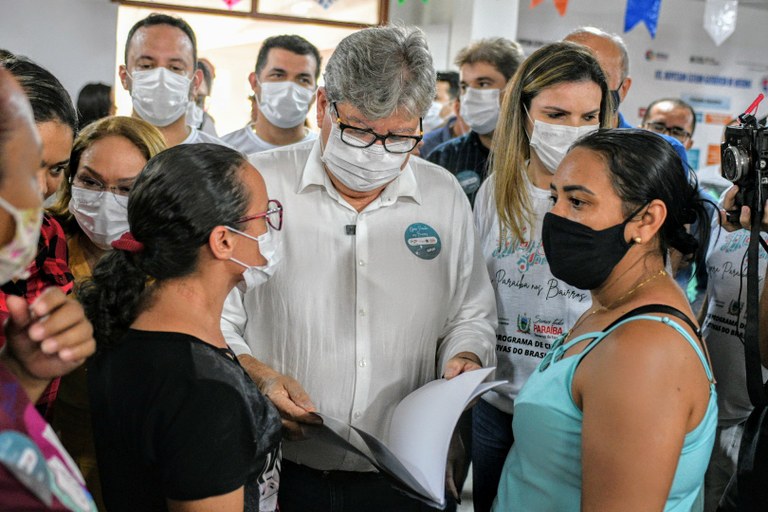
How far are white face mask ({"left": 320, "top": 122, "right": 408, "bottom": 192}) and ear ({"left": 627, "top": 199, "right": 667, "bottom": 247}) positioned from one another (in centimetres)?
59

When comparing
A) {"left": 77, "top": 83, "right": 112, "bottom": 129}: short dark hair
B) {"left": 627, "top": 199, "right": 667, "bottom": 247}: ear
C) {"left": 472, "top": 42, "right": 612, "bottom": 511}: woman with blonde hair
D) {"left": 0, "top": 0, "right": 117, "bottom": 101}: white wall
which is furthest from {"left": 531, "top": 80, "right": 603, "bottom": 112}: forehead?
{"left": 0, "top": 0, "right": 117, "bottom": 101}: white wall

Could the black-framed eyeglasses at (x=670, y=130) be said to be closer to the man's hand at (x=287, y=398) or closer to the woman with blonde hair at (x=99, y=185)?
the woman with blonde hair at (x=99, y=185)

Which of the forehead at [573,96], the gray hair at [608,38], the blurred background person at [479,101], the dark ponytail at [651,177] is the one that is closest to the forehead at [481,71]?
the blurred background person at [479,101]

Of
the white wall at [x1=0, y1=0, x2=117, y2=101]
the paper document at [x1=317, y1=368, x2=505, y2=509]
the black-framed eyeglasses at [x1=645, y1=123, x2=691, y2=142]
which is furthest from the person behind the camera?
the white wall at [x1=0, y1=0, x2=117, y2=101]

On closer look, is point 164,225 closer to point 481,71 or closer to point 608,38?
point 608,38

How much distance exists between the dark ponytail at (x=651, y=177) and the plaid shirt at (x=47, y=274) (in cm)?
127

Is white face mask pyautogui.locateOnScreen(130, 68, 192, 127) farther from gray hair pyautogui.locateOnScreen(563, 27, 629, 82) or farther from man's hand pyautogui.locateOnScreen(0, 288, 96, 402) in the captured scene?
man's hand pyautogui.locateOnScreen(0, 288, 96, 402)

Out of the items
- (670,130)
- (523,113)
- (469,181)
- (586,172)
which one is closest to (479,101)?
(469,181)

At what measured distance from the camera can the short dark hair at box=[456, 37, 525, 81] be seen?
3.59m

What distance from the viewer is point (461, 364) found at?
1794 millimetres

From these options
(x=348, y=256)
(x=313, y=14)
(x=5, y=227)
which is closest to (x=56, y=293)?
(x=5, y=227)

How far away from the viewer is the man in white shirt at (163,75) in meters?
3.28

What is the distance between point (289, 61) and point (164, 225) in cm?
263

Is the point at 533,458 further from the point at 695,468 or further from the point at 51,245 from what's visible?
the point at 51,245
